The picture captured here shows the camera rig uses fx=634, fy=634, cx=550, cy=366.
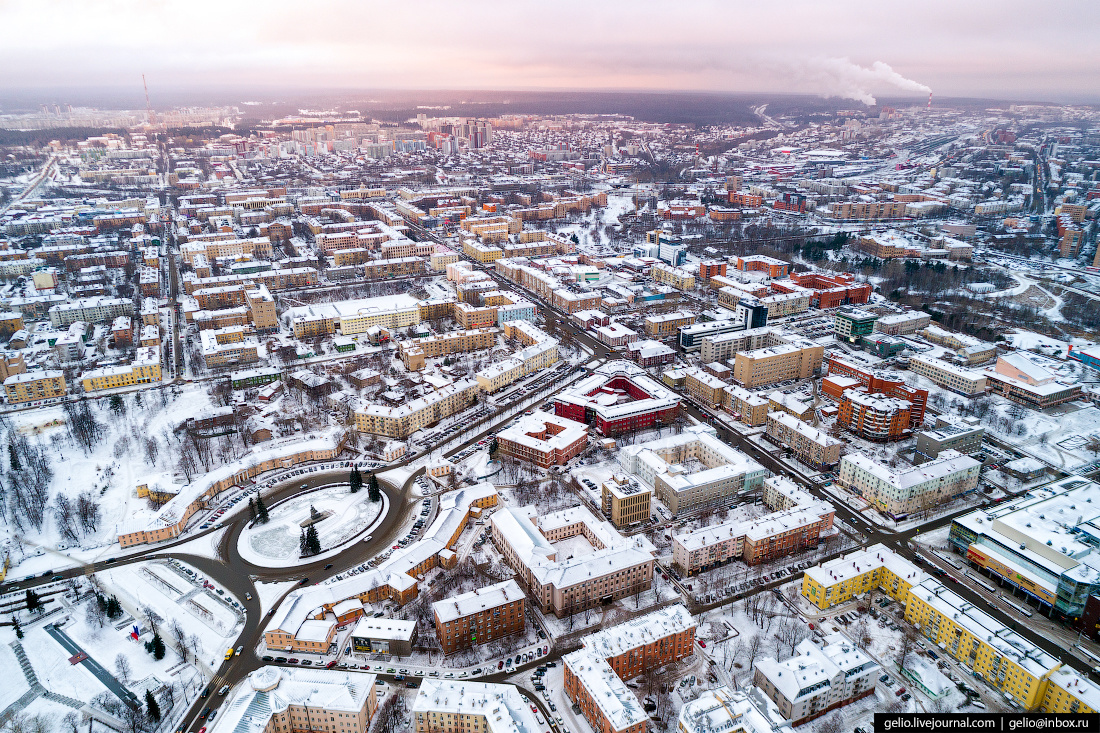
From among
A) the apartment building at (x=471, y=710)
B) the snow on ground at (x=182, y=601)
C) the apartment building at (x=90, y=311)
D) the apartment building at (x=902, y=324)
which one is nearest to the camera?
the apartment building at (x=471, y=710)

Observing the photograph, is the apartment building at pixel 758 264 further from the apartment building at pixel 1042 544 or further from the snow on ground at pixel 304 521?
the snow on ground at pixel 304 521

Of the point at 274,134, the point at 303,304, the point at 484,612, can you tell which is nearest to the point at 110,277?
the point at 303,304

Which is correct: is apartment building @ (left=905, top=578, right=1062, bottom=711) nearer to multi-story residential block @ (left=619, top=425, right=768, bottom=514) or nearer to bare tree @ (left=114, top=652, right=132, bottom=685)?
multi-story residential block @ (left=619, top=425, right=768, bottom=514)

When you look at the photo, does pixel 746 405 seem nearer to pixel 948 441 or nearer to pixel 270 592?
pixel 948 441

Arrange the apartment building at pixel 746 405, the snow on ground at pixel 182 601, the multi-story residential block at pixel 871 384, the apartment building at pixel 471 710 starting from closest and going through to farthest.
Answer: the apartment building at pixel 471 710 → the snow on ground at pixel 182 601 → the multi-story residential block at pixel 871 384 → the apartment building at pixel 746 405

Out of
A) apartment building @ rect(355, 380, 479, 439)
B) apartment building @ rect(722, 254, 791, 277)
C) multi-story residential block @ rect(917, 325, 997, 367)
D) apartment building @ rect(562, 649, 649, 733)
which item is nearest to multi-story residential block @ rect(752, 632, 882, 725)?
apartment building @ rect(562, 649, 649, 733)

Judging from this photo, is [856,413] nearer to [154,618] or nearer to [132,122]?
[154,618]

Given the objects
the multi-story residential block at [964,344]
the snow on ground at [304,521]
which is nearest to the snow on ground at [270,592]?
the snow on ground at [304,521]
